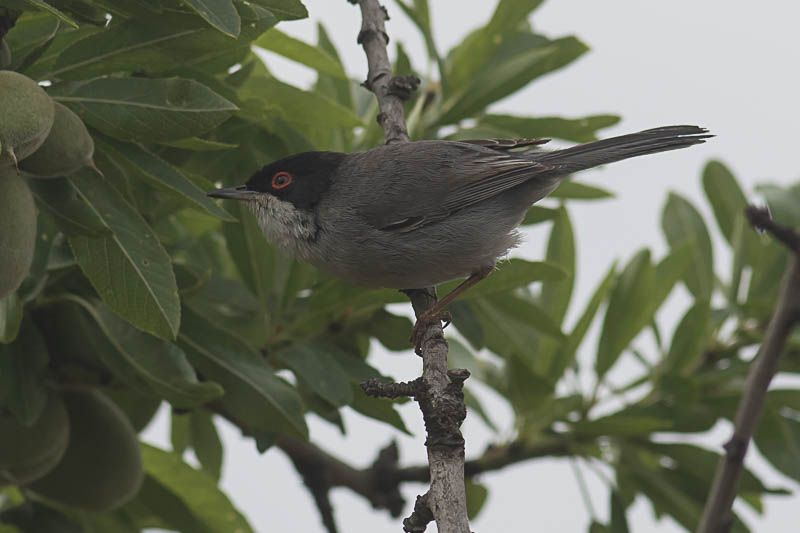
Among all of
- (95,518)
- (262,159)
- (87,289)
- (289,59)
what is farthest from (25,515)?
(289,59)

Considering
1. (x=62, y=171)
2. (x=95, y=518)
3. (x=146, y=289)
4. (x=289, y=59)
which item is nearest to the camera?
(x=62, y=171)

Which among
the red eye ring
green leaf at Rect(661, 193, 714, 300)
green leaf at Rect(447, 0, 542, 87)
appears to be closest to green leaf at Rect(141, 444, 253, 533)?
the red eye ring

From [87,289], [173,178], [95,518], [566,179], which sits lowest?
[95,518]

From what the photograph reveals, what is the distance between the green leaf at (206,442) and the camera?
504cm

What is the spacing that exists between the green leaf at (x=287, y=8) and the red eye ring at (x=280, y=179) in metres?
1.31

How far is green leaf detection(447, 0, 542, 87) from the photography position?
495 cm

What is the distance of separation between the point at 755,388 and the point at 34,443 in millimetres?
2546

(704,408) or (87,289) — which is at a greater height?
(87,289)

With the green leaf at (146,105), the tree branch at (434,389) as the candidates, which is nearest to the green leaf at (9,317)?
the green leaf at (146,105)

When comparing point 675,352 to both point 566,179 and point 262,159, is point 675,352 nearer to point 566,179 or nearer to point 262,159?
point 566,179

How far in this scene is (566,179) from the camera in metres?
5.13

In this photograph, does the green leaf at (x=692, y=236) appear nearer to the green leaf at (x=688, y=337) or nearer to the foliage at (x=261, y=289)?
the foliage at (x=261, y=289)

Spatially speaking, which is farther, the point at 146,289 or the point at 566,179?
the point at 566,179

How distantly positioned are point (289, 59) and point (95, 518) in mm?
2347
